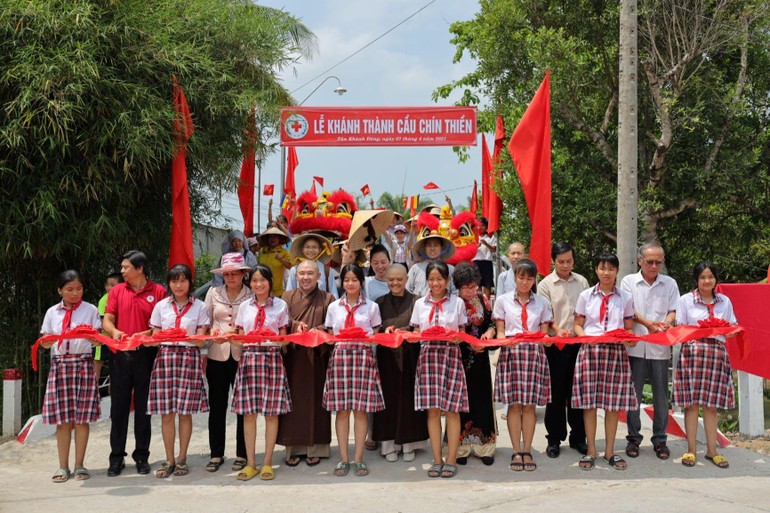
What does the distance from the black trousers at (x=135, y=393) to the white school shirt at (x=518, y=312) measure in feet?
8.56

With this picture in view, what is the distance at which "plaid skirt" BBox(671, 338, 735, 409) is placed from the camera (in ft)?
17.3

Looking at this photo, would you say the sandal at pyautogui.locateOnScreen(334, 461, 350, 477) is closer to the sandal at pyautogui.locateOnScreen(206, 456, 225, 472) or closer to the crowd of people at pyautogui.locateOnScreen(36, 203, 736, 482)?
the crowd of people at pyautogui.locateOnScreen(36, 203, 736, 482)

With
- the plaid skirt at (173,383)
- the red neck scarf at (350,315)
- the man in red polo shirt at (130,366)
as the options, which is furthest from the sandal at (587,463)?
the man in red polo shirt at (130,366)

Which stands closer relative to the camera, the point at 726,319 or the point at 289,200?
the point at 726,319

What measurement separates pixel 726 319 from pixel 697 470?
111cm

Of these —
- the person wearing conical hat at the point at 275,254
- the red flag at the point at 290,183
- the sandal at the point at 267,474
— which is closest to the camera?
the sandal at the point at 267,474

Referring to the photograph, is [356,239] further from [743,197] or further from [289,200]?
[743,197]

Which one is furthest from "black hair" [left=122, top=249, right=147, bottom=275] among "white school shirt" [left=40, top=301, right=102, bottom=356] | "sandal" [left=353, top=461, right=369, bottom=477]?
"sandal" [left=353, top=461, right=369, bottom=477]

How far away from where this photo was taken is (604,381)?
5297 mm

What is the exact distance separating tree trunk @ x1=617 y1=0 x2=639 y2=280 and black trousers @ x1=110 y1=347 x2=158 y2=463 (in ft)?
14.5

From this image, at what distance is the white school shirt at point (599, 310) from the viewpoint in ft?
17.6

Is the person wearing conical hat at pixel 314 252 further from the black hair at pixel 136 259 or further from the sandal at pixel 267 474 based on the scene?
the sandal at pixel 267 474

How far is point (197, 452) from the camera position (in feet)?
19.6

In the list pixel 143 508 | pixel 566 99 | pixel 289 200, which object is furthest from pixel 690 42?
pixel 143 508
